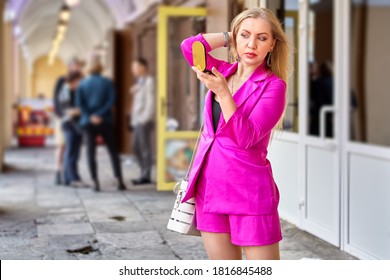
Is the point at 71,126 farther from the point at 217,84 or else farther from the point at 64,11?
the point at 64,11

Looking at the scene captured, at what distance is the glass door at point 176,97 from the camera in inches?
137

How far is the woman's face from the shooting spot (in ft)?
7.46

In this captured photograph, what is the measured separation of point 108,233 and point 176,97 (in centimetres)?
152

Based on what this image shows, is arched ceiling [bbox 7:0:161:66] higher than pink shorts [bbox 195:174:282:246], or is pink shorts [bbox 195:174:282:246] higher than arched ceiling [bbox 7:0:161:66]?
arched ceiling [bbox 7:0:161:66]

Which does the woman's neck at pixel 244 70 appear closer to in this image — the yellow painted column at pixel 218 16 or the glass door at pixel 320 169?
the yellow painted column at pixel 218 16

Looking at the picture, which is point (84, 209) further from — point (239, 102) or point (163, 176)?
point (239, 102)

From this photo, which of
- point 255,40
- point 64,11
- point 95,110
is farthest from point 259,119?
point 64,11

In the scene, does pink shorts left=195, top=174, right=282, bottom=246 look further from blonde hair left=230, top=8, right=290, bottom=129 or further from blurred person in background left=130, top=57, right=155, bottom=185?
blurred person in background left=130, top=57, right=155, bottom=185

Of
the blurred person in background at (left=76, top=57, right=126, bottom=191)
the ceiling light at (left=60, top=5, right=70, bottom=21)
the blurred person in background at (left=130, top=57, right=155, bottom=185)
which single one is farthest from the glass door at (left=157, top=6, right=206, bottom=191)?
the ceiling light at (left=60, top=5, right=70, bottom=21)

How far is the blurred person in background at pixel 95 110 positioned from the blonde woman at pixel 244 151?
455 cm

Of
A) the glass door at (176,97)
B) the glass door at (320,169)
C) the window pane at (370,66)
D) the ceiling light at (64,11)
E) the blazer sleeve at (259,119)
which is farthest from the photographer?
the ceiling light at (64,11)

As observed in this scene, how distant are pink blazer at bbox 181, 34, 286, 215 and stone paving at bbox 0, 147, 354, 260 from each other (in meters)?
0.67

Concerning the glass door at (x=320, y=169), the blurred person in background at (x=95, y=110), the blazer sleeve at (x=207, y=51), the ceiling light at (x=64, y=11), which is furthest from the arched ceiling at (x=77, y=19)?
the blazer sleeve at (x=207, y=51)

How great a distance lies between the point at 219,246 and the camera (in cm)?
233
